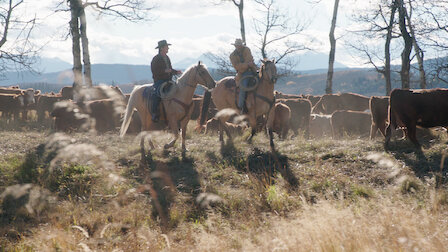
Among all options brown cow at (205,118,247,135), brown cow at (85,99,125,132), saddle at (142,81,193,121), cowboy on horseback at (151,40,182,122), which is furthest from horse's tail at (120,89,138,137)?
brown cow at (85,99,125,132)

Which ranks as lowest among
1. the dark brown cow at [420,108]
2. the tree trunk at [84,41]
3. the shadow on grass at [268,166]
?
the shadow on grass at [268,166]

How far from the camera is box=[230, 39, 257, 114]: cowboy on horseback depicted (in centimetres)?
1075

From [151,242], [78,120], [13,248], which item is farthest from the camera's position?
[78,120]

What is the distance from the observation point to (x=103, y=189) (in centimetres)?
771

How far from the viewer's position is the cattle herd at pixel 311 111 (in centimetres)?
905

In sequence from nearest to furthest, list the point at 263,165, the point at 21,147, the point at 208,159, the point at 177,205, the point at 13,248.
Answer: the point at 13,248, the point at 177,205, the point at 263,165, the point at 208,159, the point at 21,147

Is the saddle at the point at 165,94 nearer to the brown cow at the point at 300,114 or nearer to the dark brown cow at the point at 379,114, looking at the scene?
the dark brown cow at the point at 379,114

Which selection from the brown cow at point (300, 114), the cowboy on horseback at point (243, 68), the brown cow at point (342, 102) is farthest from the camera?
the brown cow at point (342, 102)

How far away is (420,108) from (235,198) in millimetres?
5098

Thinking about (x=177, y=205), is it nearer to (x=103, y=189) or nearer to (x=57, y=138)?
(x=103, y=189)

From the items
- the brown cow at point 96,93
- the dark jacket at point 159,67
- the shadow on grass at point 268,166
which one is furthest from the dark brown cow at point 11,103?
the shadow on grass at point 268,166

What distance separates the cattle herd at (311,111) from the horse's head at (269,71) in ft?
9.46

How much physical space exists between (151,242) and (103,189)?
3048 millimetres

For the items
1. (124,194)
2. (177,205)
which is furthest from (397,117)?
(124,194)
